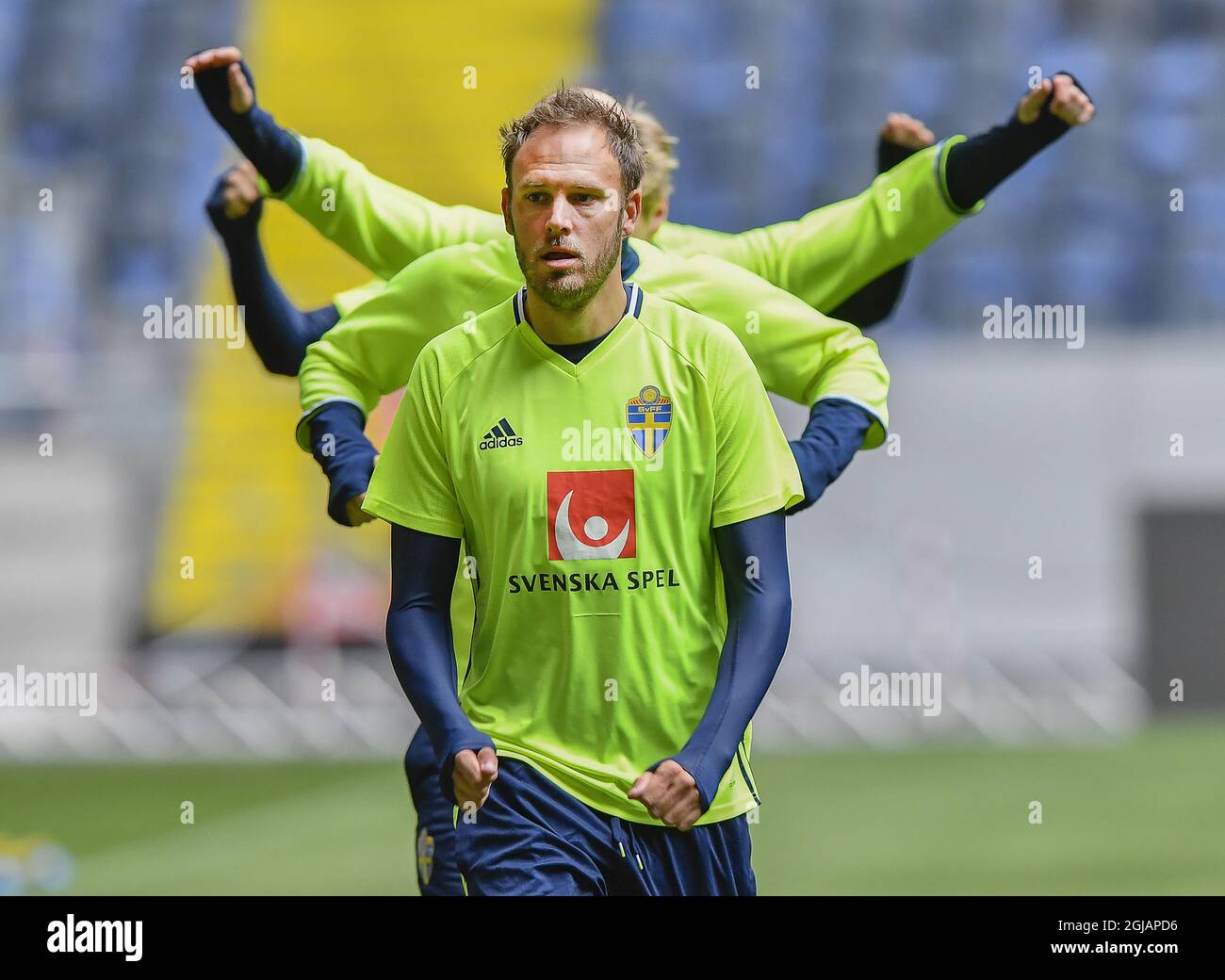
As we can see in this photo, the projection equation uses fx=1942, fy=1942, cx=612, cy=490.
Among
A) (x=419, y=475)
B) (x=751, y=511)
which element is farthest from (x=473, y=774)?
(x=751, y=511)

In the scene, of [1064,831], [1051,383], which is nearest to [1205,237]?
[1051,383]

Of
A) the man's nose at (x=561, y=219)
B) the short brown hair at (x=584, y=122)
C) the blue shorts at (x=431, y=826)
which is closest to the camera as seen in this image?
the man's nose at (x=561, y=219)

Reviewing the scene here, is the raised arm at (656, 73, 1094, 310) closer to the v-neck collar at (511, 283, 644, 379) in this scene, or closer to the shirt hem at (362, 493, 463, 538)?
the v-neck collar at (511, 283, 644, 379)

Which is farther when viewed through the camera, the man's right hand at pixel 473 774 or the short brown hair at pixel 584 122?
the short brown hair at pixel 584 122

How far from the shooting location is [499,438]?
399cm

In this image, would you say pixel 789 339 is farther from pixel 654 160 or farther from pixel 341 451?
pixel 341 451

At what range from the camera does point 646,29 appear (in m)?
19.4

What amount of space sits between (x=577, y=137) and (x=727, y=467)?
2.41ft

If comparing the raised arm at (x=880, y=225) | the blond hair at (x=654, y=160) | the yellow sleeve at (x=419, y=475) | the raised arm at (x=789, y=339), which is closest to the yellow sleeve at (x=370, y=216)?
the blond hair at (x=654, y=160)

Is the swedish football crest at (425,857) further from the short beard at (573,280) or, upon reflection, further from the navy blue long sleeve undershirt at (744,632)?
the short beard at (573,280)

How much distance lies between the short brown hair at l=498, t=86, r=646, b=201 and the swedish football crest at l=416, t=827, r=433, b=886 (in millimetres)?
1766

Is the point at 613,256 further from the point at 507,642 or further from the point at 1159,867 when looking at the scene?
the point at 1159,867

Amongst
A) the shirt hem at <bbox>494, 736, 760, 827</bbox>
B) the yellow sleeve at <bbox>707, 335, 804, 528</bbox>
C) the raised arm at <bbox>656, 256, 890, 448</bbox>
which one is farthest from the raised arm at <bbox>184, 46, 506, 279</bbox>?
the shirt hem at <bbox>494, 736, 760, 827</bbox>

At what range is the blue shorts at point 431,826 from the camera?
4746 millimetres
